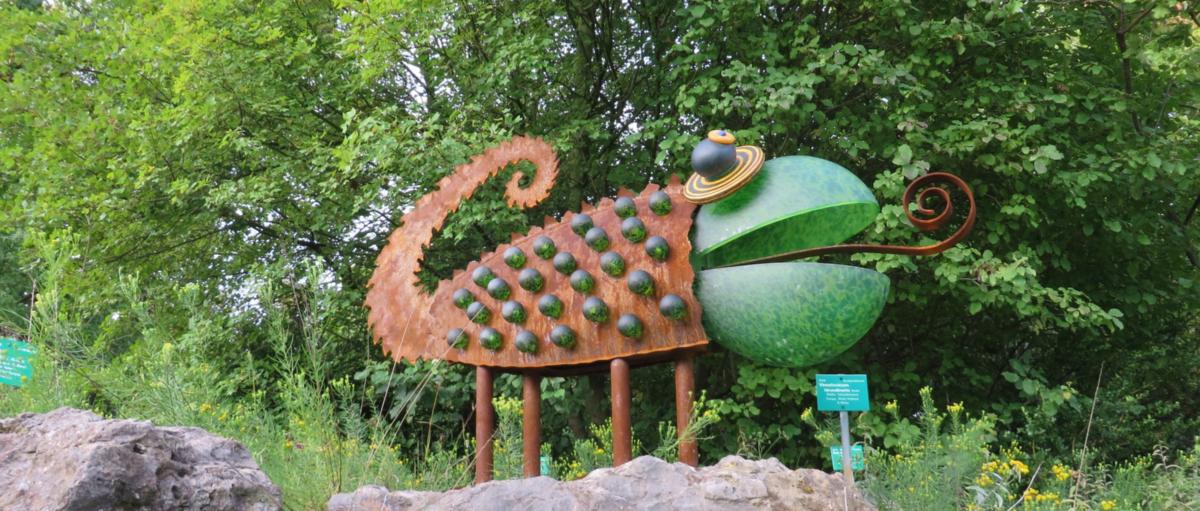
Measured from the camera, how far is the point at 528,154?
5.23 m

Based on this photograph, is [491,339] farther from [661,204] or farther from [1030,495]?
[1030,495]

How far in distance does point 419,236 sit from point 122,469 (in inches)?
127

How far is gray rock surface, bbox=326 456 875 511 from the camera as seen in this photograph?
2.48 meters

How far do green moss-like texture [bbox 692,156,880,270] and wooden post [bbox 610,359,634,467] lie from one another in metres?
0.71

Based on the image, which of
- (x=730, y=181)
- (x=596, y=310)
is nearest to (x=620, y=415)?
(x=596, y=310)

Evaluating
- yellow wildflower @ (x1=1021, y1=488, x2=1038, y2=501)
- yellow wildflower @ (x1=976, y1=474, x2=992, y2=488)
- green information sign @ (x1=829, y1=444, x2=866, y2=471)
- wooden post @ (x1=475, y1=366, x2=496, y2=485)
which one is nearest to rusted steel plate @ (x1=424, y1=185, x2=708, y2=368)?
wooden post @ (x1=475, y1=366, x2=496, y2=485)

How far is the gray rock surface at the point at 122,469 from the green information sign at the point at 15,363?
155 cm

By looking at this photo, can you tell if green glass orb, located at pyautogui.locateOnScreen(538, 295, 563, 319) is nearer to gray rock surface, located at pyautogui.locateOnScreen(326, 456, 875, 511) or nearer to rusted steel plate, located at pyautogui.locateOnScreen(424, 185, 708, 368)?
rusted steel plate, located at pyautogui.locateOnScreen(424, 185, 708, 368)

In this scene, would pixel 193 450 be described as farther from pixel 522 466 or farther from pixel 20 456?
pixel 522 466

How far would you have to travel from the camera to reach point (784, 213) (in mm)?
4312

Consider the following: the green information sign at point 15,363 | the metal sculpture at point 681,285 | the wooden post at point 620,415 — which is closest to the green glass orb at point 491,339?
the metal sculpture at point 681,285

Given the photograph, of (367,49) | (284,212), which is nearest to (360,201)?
(367,49)

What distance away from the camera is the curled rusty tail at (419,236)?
5118 millimetres

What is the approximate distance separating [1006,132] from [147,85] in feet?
25.8
